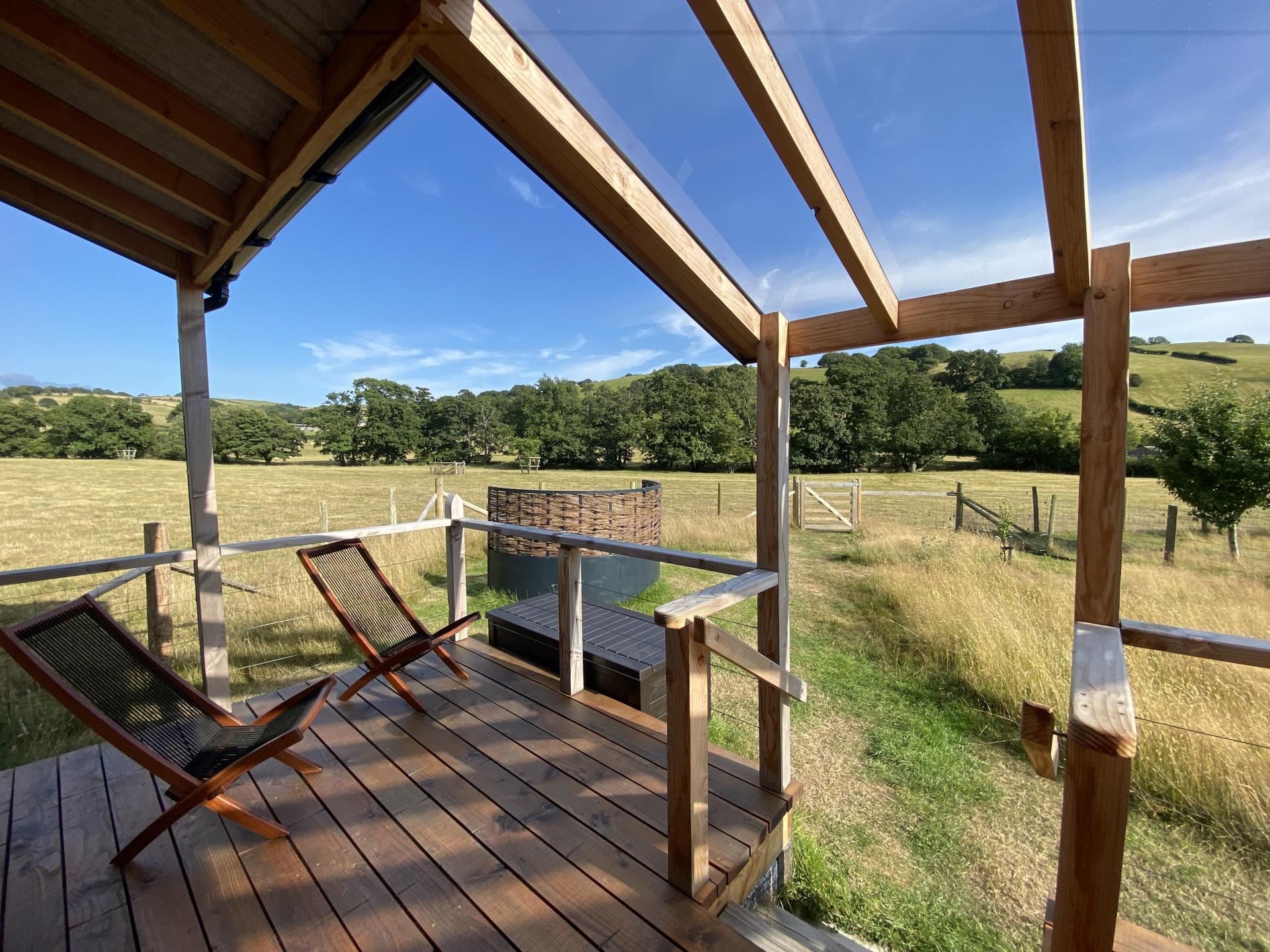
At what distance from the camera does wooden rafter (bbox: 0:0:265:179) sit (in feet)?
4.66

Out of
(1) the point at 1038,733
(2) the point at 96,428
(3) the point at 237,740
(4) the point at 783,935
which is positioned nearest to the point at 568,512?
(3) the point at 237,740

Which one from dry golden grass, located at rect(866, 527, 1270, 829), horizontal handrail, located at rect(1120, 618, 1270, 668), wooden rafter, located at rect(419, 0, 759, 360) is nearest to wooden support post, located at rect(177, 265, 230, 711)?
wooden rafter, located at rect(419, 0, 759, 360)

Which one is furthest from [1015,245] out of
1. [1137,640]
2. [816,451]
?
[816,451]

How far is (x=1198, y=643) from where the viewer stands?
1.32 m

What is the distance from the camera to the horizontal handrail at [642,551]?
2.12m

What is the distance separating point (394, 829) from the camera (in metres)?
1.86

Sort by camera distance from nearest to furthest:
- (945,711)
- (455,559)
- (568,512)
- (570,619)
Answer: (570,619), (455,559), (945,711), (568,512)

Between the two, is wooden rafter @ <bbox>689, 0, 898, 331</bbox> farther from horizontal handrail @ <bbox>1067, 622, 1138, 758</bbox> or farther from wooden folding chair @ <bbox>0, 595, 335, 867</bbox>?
wooden folding chair @ <bbox>0, 595, 335, 867</bbox>

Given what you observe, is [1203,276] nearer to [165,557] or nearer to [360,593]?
[360,593]

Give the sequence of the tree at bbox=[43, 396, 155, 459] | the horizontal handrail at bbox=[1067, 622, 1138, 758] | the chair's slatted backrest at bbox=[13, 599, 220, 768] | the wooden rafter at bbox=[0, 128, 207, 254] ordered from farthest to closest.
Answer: the tree at bbox=[43, 396, 155, 459] → the wooden rafter at bbox=[0, 128, 207, 254] → the chair's slatted backrest at bbox=[13, 599, 220, 768] → the horizontal handrail at bbox=[1067, 622, 1138, 758]

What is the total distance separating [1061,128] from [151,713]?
3.30 m

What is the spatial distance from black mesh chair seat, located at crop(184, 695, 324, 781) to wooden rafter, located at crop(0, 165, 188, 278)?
231 cm

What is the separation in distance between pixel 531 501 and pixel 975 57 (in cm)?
504

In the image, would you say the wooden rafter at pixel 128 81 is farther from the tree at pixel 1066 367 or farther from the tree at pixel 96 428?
the tree at pixel 96 428
